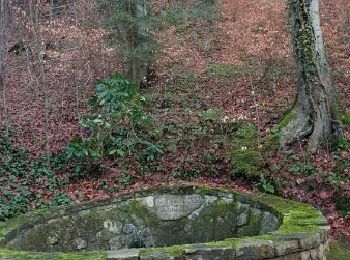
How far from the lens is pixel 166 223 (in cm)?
787

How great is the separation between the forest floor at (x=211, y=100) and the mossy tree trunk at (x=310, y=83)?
39 centimetres

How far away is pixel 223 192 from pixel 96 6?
28.8 feet

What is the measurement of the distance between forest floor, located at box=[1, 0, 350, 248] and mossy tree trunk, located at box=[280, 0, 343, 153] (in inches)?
15.5

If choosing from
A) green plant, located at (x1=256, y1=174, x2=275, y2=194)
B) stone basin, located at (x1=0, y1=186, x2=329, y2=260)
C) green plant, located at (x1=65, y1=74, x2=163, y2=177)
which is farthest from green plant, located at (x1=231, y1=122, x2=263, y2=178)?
green plant, located at (x1=65, y1=74, x2=163, y2=177)

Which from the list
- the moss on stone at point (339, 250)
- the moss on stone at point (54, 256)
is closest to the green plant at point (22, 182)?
the moss on stone at point (54, 256)

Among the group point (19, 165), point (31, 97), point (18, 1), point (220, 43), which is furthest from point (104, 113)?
point (18, 1)

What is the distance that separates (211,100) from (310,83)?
3346 millimetres

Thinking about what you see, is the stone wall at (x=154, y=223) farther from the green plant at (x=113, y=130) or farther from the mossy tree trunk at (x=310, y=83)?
the mossy tree trunk at (x=310, y=83)

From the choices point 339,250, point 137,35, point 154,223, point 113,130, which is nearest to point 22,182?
point 113,130

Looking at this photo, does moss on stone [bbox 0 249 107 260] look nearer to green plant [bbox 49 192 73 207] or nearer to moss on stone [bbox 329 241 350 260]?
green plant [bbox 49 192 73 207]

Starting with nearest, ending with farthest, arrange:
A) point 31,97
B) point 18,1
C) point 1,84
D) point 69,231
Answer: point 69,231
point 1,84
point 31,97
point 18,1

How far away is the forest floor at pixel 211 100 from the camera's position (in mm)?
9055

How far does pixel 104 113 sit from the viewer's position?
10.2 m

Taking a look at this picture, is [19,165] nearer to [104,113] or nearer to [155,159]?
[104,113]
